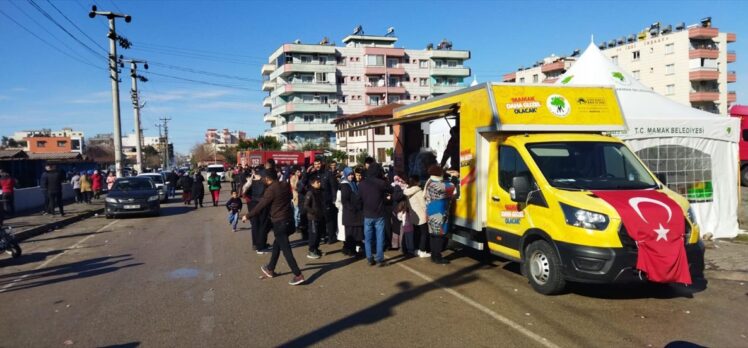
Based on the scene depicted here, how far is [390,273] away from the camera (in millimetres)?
8203

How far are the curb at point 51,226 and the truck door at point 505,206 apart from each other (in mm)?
11519

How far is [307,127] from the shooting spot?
69312mm

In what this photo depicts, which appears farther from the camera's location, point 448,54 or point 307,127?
point 448,54

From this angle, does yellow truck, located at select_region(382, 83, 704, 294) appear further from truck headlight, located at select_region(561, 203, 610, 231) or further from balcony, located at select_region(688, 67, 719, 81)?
balcony, located at select_region(688, 67, 719, 81)

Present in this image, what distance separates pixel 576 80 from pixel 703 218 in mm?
4321

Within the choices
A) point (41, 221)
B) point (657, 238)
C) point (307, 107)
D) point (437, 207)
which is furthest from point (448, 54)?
point (657, 238)

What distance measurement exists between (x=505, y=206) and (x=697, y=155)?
594 centimetres

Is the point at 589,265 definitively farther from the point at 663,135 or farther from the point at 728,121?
the point at 728,121

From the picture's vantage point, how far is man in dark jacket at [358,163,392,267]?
863cm

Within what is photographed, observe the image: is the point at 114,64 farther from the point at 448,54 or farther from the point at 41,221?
the point at 448,54

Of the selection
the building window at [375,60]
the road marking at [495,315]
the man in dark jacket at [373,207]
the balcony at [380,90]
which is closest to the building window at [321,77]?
the balcony at [380,90]

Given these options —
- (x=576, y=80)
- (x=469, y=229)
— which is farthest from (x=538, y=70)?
(x=469, y=229)

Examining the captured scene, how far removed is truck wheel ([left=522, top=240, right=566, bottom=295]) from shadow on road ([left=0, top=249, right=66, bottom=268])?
919cm

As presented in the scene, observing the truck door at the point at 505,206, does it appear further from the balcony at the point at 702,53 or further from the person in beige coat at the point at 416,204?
the balcony at the point at 702,53
